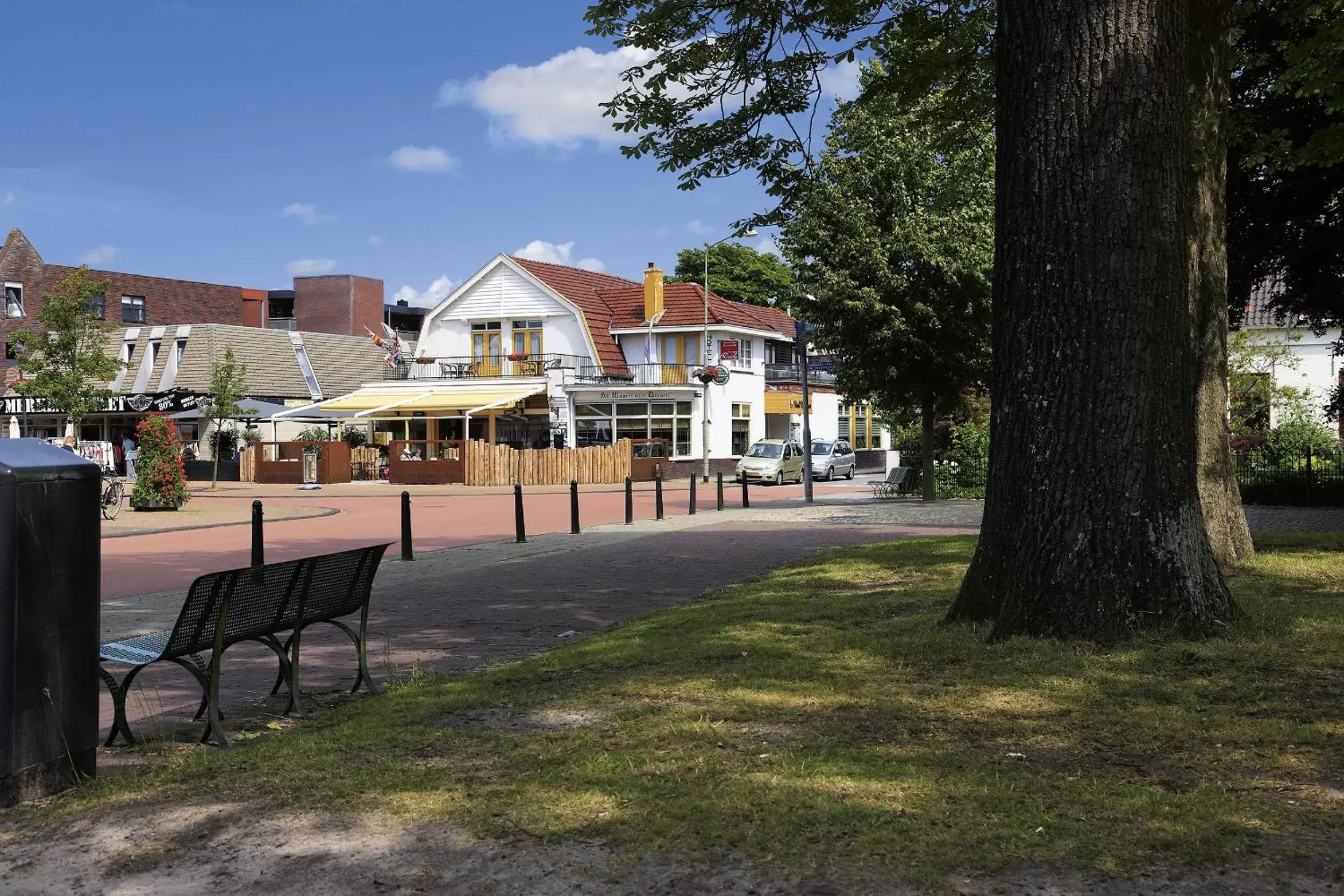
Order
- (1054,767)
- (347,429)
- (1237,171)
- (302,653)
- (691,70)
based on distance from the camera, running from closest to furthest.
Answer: (1054,767), (302,653), (691,70), (1237,171), (347,429)

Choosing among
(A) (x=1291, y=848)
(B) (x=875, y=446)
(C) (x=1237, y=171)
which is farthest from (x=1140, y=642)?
(B) (x=875, y=446)

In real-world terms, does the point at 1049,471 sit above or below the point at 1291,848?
above

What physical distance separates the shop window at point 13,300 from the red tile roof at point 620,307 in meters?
27.2

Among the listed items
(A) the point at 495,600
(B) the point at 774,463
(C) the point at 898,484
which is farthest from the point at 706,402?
(A) the point at 495,600

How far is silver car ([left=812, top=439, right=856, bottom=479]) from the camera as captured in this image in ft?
153

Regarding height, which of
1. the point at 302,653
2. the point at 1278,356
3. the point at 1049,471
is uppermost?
the point at 1278,356

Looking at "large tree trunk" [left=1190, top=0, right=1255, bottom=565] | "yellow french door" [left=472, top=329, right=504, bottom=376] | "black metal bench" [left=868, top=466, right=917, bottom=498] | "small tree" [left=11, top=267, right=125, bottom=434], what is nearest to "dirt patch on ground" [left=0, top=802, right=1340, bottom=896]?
"large tree trunk" [left=1190, top=0, right=1255, bottom=565]

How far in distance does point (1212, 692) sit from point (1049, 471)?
4.89 ft

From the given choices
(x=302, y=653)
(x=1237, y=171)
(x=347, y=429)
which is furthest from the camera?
(x=347, y=429)

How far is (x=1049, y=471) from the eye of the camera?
6.47 meters

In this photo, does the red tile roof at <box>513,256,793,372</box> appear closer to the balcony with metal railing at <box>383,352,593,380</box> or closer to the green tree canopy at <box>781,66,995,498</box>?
the balcony with metal railing at <box>383,352,593,380</box>

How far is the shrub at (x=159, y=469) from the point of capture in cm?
2555

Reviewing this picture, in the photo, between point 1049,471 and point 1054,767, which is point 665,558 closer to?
point 1049,471

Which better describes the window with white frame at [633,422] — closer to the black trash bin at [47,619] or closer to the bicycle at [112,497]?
the bicycle at [112,497]
